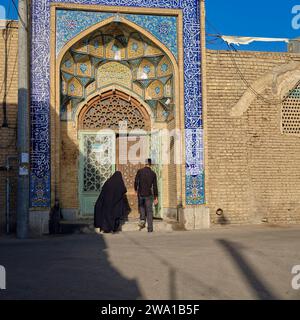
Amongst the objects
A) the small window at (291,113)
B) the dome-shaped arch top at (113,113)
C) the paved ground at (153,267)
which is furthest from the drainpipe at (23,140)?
the small window at (291,113)

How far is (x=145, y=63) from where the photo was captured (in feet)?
36.1

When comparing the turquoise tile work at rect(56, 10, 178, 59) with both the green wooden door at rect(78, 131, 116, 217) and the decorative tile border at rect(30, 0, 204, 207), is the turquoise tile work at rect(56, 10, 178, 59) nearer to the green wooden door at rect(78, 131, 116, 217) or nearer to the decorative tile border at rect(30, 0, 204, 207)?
the decorative tile border at rect(30, 0, 204, 207)

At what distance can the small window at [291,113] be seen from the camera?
11.2 meters

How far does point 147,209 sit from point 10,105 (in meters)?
3.60

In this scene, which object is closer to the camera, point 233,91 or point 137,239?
point 137,239

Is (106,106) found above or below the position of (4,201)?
above

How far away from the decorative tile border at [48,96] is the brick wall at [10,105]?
0.52 m

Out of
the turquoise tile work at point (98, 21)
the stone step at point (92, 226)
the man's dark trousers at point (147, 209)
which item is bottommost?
the stone step at point (92, 226)

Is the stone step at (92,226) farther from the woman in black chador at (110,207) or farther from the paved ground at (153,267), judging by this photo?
the paved ground at (153,267)

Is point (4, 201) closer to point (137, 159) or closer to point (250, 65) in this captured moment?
point (137, 159)

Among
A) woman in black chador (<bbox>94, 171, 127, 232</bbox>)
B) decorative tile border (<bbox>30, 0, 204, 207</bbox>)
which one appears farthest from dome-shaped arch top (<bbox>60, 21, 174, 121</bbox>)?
woman in black chador (<bbox>94, 171, 127, 232</bbox>)
